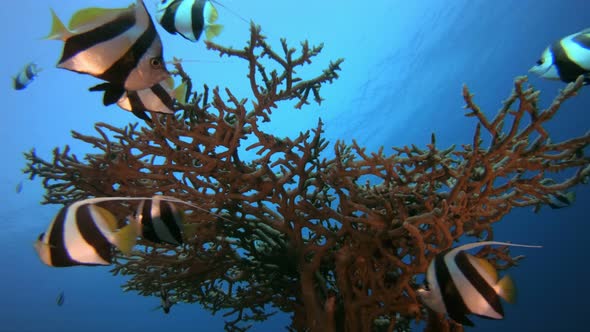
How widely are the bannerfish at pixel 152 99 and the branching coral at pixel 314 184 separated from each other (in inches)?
56.2

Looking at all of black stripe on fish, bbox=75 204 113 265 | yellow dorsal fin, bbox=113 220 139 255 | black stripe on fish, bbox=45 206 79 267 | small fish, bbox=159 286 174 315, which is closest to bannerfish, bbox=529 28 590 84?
yellow dorsal fin, bbox=113 220 139 255

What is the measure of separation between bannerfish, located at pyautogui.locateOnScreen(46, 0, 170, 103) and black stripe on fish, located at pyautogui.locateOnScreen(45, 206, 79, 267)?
59cm

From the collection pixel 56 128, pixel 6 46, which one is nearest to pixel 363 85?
pixel 6 46

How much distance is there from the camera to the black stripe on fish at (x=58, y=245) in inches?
48.7

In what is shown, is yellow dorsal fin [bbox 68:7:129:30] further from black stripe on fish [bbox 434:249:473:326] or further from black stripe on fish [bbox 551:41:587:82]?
black stripe on fish [bbox 551:41:587:82]

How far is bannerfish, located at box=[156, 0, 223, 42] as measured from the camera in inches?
75.0

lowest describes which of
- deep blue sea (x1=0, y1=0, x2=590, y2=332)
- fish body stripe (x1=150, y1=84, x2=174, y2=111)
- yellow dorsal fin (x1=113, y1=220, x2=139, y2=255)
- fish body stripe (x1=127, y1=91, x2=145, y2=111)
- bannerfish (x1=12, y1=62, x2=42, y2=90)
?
yellow dorsal fin (x1=113, y1=220, x2=139, y2=255)

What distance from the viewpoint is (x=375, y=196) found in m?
3.15

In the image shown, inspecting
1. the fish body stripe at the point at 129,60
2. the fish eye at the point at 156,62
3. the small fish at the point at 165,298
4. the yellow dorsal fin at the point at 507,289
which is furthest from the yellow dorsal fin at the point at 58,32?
the small fish at the point at 165,298

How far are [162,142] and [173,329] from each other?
275 ft

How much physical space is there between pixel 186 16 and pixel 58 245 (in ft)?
4.60

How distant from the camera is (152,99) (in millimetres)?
1460

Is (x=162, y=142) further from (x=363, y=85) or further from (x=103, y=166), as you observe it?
(x=363, y=85)

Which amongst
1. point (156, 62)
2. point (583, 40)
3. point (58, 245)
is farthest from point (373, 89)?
point (58, 245)
